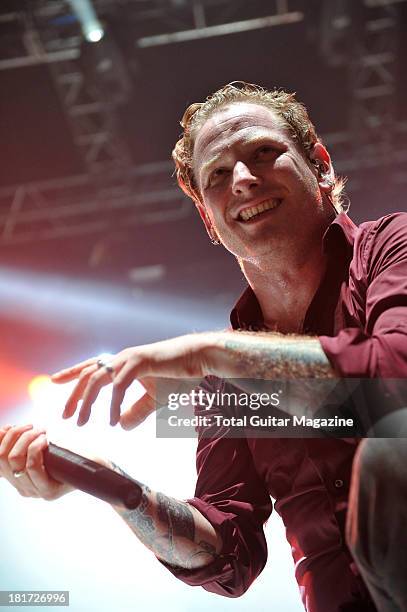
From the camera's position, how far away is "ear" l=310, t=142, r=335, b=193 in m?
1.61

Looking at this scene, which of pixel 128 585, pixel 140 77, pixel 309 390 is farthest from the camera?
pixel 140 77

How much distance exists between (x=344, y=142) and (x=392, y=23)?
73 centimetres

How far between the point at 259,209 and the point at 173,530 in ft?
2.33

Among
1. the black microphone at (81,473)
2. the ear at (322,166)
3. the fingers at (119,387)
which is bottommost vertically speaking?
the black microphone at (81,473)

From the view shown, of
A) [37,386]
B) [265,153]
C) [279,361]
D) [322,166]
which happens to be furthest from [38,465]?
[37,386]

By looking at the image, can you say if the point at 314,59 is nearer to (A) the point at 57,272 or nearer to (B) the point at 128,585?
(A) the point at 57,272

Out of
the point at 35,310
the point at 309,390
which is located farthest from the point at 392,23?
the point at 309,390

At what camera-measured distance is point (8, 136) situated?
3.88m

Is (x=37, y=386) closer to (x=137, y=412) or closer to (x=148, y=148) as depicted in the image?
(x=148, y=148)

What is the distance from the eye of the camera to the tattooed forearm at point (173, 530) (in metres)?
1.30

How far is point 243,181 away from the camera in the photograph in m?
1.39

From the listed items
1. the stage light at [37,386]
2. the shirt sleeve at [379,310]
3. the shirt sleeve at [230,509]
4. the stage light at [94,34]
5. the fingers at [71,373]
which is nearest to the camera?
the shirt sleeve at [379,310]

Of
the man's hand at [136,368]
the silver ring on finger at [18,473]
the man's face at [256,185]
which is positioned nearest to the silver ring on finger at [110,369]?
the man's hand at [136,368]

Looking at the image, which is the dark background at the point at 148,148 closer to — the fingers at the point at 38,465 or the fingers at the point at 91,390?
the fingers at the point at 38,465
